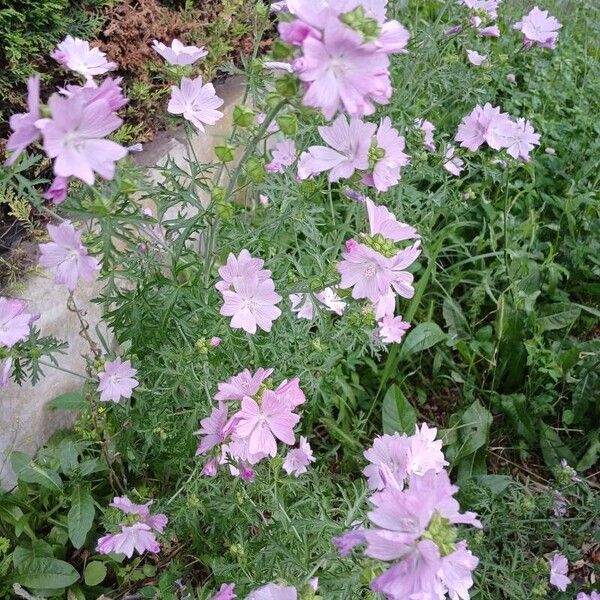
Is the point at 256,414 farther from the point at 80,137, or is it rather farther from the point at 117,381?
the point at 80,137

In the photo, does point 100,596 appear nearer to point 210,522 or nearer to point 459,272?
point 210,522

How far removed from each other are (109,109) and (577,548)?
190 cm

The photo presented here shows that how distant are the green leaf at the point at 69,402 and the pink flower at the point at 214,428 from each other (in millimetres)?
717

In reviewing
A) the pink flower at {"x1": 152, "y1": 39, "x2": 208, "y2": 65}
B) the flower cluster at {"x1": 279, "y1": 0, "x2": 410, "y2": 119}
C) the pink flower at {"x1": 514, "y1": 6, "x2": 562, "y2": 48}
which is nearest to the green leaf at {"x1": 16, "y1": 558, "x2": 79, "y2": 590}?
the pink flower at {"x1": 152, "y1": 39, "x2": 208, "y2": 65}

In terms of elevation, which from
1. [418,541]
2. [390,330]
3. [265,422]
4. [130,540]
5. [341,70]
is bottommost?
[130,540]

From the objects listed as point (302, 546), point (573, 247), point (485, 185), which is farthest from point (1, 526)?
point (573, 247)

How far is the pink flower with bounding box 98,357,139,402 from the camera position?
5.70 feet

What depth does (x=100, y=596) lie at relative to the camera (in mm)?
1972

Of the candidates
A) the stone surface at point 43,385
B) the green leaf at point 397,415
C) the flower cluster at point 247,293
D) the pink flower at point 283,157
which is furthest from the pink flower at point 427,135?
the flower cluster at point 247,293

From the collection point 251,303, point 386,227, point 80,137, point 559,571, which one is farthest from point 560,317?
point 80,137

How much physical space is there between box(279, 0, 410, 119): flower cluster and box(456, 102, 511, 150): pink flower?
1.20 meters

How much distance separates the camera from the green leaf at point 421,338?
254 cm

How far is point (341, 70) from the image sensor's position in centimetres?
104

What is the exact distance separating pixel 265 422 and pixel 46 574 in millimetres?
971
